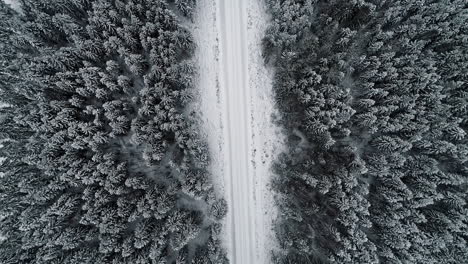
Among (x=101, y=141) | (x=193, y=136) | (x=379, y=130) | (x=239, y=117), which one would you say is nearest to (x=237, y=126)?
(x=239, y=117)

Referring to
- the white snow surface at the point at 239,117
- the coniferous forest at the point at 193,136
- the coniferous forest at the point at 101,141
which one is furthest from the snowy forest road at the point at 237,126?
the coniferous forest at the point at 193,136

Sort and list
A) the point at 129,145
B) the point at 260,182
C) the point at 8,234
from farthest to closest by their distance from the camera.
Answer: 1. the point at 260,182
2. the point at 129,145
3. the point at 8,234

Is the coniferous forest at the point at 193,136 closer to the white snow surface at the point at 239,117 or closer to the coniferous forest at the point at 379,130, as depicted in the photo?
the coniferous forest at the point at 379,130

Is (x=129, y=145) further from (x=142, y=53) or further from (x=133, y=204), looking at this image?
(x=142, y=53)

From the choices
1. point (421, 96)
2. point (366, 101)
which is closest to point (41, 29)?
point (366, 101)

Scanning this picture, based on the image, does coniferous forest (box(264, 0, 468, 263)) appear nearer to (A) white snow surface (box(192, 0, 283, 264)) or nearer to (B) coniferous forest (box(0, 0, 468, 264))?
(B) coniferous forest (box(0, 0, 468, 264))

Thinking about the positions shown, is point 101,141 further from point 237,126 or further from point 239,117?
point 239,117

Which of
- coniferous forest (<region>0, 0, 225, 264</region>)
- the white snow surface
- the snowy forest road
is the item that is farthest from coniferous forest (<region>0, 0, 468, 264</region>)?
the snowy forest road

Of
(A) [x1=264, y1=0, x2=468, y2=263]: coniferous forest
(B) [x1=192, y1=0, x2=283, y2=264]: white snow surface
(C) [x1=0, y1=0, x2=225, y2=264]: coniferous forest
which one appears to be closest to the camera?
(C) [x1=0, y1=0, x2=225, y2=264]: coniferous forest
